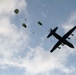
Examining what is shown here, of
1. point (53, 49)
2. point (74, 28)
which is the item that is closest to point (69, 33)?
point (74, 28)

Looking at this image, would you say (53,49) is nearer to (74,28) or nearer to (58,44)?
(58,44)

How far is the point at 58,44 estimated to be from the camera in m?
117

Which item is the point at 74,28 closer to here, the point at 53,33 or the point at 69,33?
the point at 69,33

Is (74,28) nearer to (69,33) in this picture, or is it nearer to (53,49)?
(69,33)

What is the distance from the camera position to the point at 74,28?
374 feet

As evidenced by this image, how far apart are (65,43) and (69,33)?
180 inches

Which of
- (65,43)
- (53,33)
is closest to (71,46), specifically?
(65,43)

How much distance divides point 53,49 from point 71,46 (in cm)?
988

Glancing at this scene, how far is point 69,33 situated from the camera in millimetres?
114000

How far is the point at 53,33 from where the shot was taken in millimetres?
107250

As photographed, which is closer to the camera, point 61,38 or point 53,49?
point 61,38

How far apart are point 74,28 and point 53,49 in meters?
13.9

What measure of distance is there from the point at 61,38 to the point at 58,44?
5562 millimetres

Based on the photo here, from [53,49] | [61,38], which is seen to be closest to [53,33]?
[61,38]
